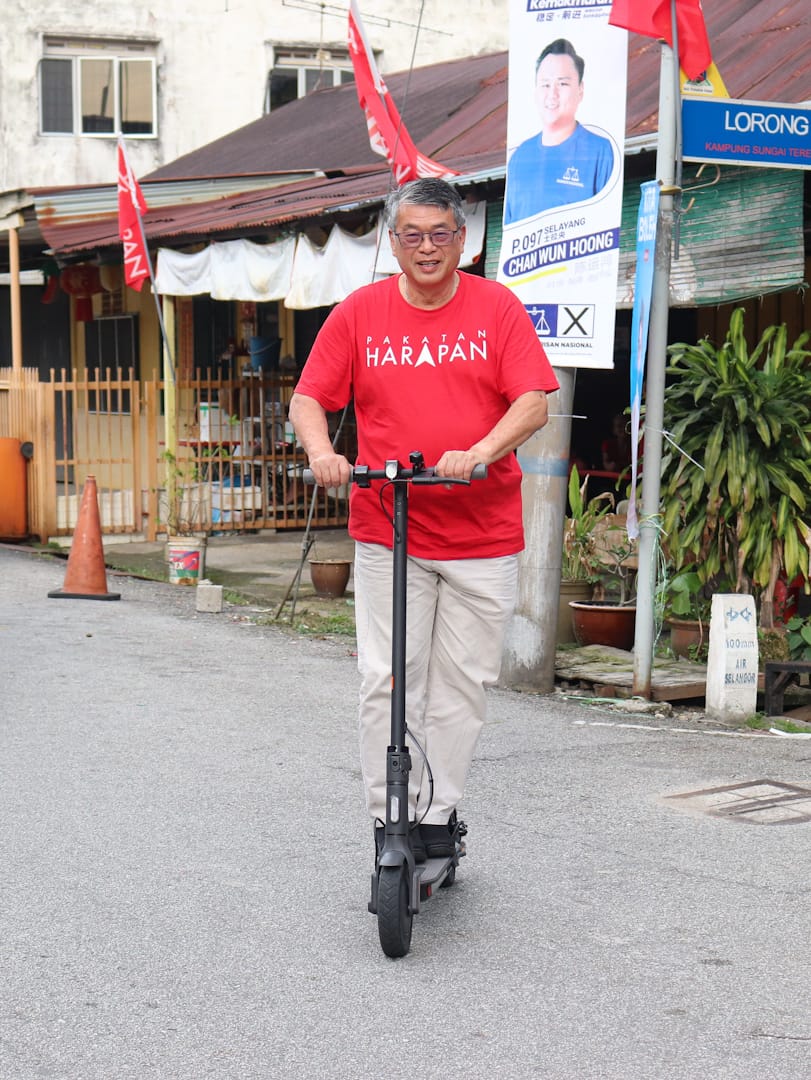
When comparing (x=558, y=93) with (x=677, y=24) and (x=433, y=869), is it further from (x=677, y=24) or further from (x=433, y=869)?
(x=433, y=869)

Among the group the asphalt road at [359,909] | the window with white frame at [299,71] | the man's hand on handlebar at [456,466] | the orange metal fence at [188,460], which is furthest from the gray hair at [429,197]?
the window with white frame at [299,71]

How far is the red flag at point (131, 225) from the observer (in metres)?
13.8

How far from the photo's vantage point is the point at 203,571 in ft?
41.9

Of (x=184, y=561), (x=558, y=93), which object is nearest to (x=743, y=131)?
(x=558, y=93)

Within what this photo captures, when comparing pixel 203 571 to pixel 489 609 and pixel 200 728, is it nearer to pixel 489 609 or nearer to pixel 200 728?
pixel 200 728

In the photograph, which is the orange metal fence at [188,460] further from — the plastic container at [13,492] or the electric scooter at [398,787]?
the electric scooter at [398,787]

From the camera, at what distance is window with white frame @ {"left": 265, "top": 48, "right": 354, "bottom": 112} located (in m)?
24.9

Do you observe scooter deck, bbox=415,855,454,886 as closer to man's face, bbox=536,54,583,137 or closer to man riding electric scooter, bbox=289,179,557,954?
man riding electric scooter, bbox=289,179,557,954

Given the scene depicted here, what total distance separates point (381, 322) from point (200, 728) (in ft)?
10.4

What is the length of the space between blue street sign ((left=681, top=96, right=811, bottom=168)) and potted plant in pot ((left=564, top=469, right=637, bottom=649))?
2.68m

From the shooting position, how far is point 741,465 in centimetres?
816

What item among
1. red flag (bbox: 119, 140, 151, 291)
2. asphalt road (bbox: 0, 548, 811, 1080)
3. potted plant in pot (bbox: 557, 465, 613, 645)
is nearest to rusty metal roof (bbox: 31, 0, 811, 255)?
red flag (bbox: 119, 140, 151, 291)

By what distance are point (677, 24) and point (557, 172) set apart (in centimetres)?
89

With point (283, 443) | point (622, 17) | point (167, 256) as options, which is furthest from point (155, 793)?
point (283, 443)
